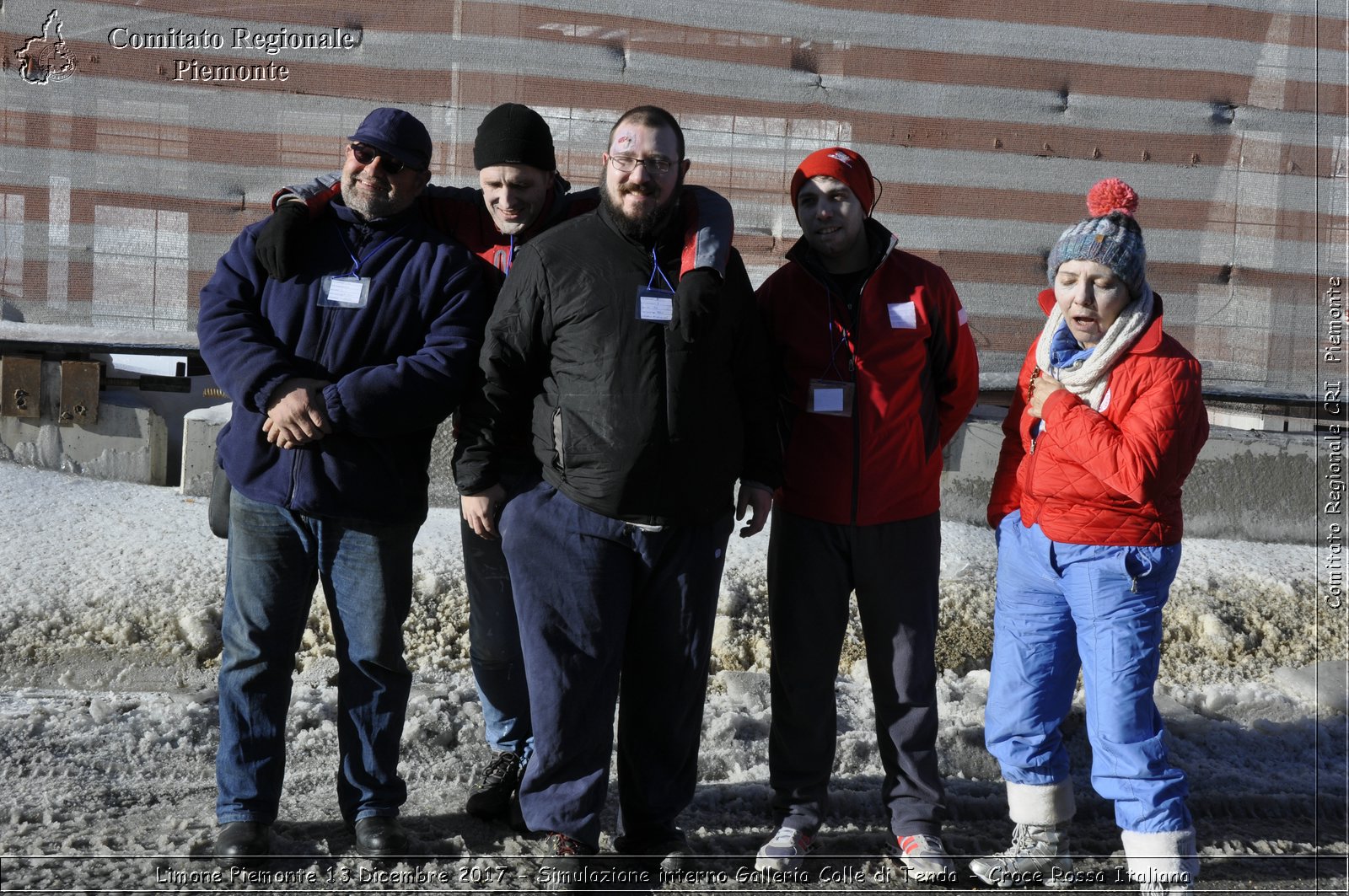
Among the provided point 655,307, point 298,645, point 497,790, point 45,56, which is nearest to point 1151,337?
point 655,307

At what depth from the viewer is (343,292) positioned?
8.96 feet

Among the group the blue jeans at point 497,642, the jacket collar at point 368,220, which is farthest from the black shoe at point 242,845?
the jacket collar at point 368,220

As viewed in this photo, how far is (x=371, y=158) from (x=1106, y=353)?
6.49 feet

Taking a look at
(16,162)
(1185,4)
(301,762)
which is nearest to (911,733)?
(301,762)

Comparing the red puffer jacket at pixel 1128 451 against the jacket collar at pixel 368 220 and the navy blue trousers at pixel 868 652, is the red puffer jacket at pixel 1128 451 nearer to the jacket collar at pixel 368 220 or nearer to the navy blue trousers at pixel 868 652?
the navy blue trousers at pixel 868 652

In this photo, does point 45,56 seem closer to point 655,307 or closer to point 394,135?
point 394,135

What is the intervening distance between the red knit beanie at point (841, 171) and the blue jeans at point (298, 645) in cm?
145

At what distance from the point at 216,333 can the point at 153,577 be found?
7.43ft

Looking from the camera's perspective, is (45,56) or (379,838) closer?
(379,838)

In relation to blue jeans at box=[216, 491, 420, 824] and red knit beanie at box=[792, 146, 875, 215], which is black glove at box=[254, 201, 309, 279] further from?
red knit beanie at box=[792, 146, 875, 215]

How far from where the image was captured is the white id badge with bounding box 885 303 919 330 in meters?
2.91

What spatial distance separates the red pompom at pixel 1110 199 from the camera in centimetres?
279

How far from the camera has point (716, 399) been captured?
8.81 ft

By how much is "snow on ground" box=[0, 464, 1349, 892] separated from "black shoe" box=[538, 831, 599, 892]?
0.06 meters
